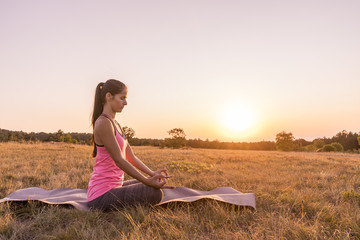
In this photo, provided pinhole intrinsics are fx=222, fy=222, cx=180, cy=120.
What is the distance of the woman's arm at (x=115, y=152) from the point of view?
9.53 feet

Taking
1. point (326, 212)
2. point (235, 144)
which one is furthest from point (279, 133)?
point (326, 212)

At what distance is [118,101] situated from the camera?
3229mm

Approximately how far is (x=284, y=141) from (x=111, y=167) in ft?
199

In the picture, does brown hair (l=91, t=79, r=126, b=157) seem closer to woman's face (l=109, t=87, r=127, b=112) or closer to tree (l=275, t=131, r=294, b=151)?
woman's face (l=109, t=87, r=127, b=112)

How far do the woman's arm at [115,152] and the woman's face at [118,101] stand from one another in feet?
1.11

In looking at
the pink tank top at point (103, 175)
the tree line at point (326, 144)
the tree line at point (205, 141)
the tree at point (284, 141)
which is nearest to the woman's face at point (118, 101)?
the pink tank top at point (103, 175)

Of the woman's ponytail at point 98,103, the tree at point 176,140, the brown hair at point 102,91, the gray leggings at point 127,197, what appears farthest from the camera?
the tree at point 176,140

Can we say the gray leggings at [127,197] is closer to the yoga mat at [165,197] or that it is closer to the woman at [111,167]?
the woman at [111,167]

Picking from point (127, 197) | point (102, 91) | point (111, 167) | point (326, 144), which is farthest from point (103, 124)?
point (326, 144)

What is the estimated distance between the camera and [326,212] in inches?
118

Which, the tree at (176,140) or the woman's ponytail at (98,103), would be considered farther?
the tree at (176,140)

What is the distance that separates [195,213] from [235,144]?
85.2 m

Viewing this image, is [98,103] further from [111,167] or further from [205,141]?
[205,141]

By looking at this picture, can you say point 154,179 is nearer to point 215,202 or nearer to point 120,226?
point 120,226
